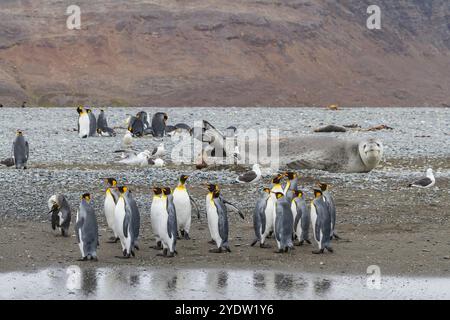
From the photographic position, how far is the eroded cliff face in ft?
175

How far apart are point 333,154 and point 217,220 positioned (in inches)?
232

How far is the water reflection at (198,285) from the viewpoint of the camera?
6109mm

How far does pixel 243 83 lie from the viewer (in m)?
55.8

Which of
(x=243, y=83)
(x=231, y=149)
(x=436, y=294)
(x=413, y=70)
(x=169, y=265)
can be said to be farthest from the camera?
(x=413, y=70)

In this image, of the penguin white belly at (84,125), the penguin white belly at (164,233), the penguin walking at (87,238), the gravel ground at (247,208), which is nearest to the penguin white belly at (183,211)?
the gravel ground at (247,208)

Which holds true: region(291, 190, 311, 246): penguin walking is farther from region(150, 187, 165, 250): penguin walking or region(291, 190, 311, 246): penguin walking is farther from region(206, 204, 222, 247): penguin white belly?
region(150, 187, 165, 250): penguin walking

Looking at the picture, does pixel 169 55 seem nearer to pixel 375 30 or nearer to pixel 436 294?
pixel 375 30

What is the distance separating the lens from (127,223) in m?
7.63

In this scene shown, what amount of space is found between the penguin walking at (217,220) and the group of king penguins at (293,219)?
1.20 feet

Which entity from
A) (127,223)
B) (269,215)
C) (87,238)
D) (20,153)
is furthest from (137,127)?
(87,238)

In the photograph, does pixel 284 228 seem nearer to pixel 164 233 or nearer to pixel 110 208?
pixel 164 233

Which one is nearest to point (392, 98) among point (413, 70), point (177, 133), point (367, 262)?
point (413, 70)

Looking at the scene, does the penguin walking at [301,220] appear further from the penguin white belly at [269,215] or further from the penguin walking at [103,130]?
the penguin walking at [103,130]

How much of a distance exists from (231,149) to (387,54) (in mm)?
53794
